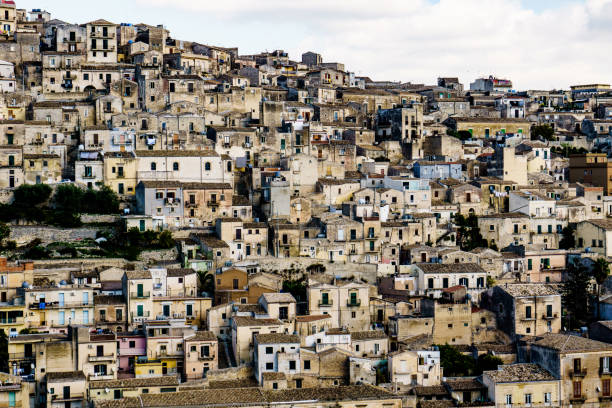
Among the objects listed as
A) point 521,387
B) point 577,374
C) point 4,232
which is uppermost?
point 4,232

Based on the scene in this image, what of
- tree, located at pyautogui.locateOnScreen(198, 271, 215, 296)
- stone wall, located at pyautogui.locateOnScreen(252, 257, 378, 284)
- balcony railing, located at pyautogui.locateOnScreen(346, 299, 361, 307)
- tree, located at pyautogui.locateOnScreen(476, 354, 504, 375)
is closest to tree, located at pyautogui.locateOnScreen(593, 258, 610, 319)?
tree, located at pyautogui.locateOnScreen(476, 354, 504, 375)

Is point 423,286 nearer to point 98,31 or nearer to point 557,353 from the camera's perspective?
point 557,353

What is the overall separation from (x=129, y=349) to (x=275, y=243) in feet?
33.1

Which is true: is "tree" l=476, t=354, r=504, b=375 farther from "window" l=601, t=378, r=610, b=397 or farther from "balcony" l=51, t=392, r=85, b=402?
"balcony" l=51, t=392, r=85, b=402

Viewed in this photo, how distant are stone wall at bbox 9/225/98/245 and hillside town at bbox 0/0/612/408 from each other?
9 centimetres

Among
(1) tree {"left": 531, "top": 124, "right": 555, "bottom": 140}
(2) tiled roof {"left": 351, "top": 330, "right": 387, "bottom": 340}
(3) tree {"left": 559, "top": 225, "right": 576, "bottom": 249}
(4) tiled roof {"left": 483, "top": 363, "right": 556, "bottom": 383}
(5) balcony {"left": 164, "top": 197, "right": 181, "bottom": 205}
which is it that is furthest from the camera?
(1) tree {"left": 531, "top": 124, "right": 555, "bottom": 140}

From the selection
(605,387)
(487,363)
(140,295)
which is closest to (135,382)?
(140,295)

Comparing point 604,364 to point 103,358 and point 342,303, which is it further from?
point 103,358

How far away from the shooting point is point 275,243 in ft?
148

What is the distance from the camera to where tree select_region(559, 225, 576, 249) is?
48906 millimetres

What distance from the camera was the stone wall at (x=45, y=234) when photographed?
4434 cm

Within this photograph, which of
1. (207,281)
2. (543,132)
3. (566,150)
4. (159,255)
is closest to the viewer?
(207,281)

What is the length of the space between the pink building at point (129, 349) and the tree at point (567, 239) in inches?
849

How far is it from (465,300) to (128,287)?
13.1m
